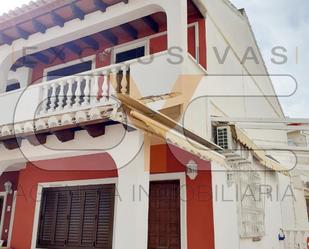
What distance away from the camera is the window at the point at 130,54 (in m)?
18.7

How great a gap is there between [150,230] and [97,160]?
4.43 meters

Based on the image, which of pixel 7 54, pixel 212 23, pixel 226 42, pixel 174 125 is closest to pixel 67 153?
pixel 174 125

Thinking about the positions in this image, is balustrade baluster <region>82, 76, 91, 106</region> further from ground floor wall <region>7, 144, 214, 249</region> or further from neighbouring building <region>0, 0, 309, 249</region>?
ground floor wall <region>7, 144, 214, 249</region>

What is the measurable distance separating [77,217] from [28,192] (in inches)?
148

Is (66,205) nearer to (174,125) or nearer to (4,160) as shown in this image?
(4,160)

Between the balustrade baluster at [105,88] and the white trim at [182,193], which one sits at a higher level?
the balustrade baluster at [105,88]

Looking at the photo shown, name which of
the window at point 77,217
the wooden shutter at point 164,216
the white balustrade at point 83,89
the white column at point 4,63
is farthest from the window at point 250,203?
the white column at point 4,63

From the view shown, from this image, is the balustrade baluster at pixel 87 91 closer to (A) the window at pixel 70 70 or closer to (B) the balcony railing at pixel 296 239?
(A) the window at pixel 70 70

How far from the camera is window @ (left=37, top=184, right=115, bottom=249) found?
16734 millimetres

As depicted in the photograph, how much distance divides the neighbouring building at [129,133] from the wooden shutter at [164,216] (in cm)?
5

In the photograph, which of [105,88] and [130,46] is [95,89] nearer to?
[105,88]

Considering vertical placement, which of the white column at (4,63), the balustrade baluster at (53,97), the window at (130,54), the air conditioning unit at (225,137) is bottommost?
the air conditioning unit at (225,137)

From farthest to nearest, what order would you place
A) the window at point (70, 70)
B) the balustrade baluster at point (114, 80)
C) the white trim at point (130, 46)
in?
1. the window at point (70, 70)
2. the white trim at point (130, 46)
3. the balustrade baluster at point (114, 80)

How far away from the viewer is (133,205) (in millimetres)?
9445
